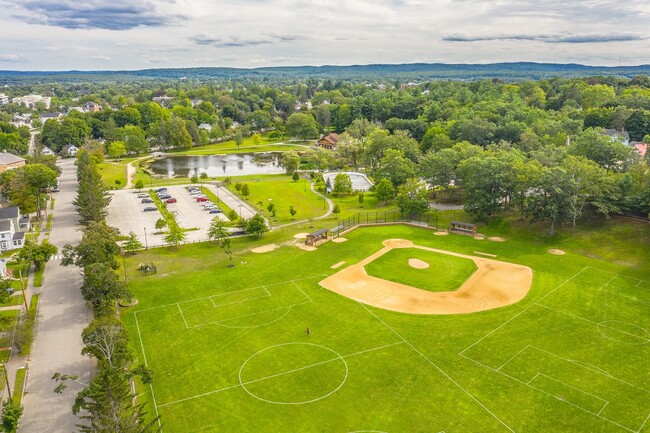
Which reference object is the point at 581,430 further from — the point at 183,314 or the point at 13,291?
the point at 13,291

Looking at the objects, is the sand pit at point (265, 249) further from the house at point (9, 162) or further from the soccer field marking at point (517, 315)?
the house at point (9, 162)

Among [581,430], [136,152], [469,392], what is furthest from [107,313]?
[136,152]

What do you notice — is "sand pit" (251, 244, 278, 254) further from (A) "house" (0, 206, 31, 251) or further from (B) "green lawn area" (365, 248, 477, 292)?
(A) "house" (0, 206, 31, 251)

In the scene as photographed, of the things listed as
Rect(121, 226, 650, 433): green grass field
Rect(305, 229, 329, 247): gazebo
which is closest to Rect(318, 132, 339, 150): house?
Rect(305, 229, 329, 247): gazebo

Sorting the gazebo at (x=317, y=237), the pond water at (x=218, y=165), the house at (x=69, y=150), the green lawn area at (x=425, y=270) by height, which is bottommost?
the pond water at (x=218, y=165)

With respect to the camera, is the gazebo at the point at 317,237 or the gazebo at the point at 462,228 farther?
the gazebo at the point at 462,228

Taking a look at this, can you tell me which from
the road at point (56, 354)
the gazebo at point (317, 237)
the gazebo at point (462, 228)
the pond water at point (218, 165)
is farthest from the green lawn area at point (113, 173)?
the gazebo at point (462, 228)
